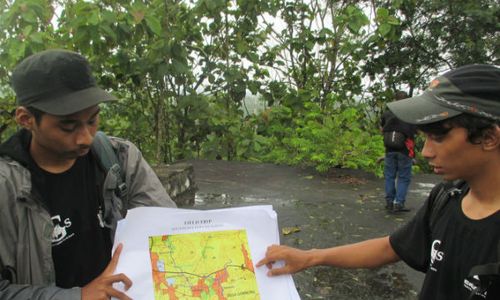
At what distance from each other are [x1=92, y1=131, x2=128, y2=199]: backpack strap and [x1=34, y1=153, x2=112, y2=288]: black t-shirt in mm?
60

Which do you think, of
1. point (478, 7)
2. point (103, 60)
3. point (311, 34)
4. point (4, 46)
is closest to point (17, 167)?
point (4, 46)

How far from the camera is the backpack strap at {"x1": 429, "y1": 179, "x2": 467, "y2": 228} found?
58.4 inches

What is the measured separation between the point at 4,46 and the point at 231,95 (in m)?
4.40

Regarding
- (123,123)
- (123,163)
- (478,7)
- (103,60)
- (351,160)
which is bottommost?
(351,160)

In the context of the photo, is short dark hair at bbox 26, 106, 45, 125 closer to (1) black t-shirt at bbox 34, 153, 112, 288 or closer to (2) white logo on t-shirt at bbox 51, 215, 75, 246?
(1) black t-shirt at bbox 34, 153, 112, 288

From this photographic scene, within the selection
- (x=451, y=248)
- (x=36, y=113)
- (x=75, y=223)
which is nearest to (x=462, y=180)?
(x=451, y=248)

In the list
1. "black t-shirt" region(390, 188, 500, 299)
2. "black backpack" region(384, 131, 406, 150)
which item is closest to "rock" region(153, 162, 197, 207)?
"black backpack" region(384, 131, 406, 150)

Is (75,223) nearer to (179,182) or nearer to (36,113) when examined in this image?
(36,113)

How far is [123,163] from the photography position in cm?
167

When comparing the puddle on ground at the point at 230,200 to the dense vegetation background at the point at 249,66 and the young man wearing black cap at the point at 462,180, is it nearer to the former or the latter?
the dense vegetation background at the point at 249,66

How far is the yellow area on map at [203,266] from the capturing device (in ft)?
4.55

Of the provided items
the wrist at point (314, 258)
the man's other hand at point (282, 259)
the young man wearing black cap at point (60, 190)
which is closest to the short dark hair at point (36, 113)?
the young man wearing black cap at point (60, 190)

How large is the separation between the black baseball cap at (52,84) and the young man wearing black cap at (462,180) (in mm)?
796

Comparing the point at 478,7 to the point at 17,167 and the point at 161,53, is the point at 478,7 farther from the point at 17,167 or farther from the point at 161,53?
the point at 17,167
